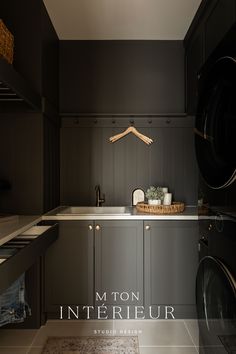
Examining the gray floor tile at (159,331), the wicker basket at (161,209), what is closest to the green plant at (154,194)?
the wicker basket at (161,209)

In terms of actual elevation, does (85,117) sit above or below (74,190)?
above

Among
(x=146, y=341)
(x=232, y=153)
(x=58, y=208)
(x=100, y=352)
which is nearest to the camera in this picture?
(x=232, y=153)

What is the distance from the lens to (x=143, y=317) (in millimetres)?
2621

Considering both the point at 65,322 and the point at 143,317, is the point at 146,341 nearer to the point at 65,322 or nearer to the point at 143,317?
the point at 143,317

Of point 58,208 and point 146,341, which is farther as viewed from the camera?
point 58,208

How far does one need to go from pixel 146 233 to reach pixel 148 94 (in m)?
1.30

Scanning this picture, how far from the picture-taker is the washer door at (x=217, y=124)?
1220mm

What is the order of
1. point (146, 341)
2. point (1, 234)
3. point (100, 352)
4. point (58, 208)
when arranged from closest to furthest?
point (1, 234)
point (100, 352)
point (146, 341)
point (58, 208)

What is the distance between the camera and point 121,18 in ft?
8.74

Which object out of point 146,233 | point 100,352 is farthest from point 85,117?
point 100,352

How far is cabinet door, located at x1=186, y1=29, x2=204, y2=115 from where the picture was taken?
101 inches

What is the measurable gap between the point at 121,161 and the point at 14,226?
4.83ft

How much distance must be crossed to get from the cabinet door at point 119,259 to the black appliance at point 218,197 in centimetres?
95

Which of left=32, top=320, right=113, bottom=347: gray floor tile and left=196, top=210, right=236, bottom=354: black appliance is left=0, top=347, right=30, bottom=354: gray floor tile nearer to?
left=32, top=320, right=113, bottom=347: gray floor tile
